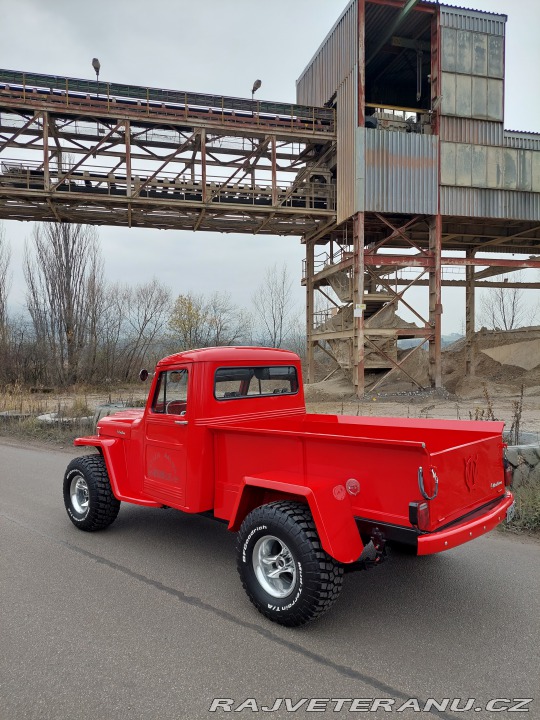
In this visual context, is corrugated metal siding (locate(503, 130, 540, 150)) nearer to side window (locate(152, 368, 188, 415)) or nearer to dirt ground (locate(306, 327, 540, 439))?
dirt ground (locate(306, 327, 540, 439))

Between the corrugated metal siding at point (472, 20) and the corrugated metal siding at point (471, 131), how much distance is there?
11.5 ft

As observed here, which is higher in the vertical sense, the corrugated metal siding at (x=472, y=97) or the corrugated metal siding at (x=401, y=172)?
the corrugated metal siding at (x=472, y=97)

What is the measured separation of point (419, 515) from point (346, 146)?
1882cm

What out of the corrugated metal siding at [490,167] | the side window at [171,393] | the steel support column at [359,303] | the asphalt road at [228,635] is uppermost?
the corrugated metal siding at [490,167]

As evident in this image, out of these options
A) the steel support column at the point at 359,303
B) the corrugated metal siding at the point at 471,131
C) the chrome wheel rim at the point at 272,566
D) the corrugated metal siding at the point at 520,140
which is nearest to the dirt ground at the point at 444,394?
the steel support column at the point at 359,303

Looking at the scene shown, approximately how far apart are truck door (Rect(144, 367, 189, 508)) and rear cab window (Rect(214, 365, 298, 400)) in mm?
357

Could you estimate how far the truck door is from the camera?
448 cm

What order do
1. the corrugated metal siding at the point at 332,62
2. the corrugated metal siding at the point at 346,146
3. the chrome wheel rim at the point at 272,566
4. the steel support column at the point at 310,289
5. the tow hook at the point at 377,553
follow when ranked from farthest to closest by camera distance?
the steel support column at the point at 310,289 < the corrugated metal siding at the point at 332,62 < the corrugated metal siding at the point at 346,146 < the chrome wheel rim at the point at 272,566 < the tow hook at the point at 377,553

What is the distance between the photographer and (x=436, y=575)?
429 centimetres

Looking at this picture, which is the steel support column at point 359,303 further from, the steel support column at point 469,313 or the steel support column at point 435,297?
the steel support column at point 469,313

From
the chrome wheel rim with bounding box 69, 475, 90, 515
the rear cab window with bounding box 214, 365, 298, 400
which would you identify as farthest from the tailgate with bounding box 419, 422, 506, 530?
the chrome wheel rim with bounding box 69, 475, 90, 515

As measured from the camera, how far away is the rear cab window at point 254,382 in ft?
15.5

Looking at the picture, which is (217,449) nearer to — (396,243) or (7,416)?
(7,416)

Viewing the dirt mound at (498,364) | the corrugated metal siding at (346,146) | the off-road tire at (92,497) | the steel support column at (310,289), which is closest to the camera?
the off-road tire at (92,497)
